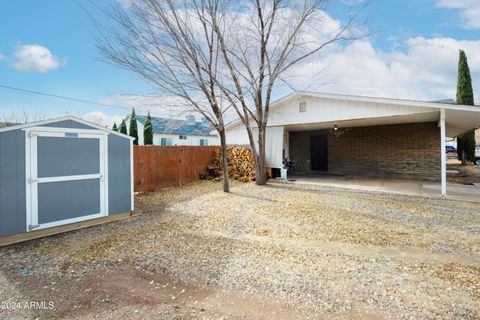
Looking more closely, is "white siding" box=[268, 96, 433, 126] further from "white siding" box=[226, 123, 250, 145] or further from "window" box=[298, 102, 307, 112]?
"white siding" box=[226, 123, 250, 145]

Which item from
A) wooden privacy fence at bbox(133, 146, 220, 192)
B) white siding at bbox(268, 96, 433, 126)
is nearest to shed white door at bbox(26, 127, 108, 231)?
wooden privacy fence at bbox(133, 146, 220, 192)

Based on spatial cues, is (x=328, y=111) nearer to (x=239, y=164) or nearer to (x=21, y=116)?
(x=239, y=164)

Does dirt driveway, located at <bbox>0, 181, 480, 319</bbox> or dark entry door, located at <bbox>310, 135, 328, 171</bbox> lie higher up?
dark entry door, located at <bbox>310, 135, 328, 171</bbox>

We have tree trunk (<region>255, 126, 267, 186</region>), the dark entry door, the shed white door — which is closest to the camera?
the shed white door

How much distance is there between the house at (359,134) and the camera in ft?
26.6

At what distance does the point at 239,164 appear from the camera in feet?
36.4

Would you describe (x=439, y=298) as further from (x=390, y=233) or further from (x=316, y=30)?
(x=316, y=30)

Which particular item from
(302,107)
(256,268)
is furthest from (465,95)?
(256,268)

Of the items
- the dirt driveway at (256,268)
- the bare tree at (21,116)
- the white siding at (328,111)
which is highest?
the bare tree at (21,116)

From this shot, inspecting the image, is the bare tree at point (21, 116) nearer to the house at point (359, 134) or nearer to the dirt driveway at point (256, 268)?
the house at point (359, 134)

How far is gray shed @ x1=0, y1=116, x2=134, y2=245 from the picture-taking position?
3.97 metres

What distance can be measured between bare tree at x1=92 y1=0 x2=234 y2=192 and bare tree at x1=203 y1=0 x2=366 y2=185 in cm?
64

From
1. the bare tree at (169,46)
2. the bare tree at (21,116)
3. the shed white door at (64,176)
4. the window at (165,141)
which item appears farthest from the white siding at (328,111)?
the window at (165,141)

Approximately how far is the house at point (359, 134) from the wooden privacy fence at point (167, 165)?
245 cm
